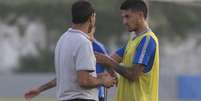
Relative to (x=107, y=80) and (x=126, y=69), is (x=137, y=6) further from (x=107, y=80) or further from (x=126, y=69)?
(x=107, y=80)

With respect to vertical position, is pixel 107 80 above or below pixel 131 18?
below

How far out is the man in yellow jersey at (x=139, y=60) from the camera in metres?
6.67

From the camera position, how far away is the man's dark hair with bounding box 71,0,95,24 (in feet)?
20.4

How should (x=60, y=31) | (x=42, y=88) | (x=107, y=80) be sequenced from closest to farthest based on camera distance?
(x=107, y=80), (x=42, y=88), (x=60, y=31)

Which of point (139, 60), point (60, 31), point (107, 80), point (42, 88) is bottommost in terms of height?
point (60, 31)

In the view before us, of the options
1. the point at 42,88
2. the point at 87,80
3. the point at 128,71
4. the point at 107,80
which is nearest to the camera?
the point at 87,80

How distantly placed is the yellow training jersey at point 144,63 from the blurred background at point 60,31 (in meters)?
20.3

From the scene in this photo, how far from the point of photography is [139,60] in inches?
262

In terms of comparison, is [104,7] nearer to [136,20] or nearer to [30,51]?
[30,51]

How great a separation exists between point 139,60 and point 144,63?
5 cm

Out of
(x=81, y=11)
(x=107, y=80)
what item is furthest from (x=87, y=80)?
(x=81, y=11)

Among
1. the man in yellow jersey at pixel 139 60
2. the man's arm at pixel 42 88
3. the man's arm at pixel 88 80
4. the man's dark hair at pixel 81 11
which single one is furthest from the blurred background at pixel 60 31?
the man's dark hair at pixel 81 11

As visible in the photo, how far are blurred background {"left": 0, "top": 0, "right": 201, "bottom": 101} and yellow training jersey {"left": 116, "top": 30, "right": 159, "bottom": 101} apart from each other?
66.8 ft

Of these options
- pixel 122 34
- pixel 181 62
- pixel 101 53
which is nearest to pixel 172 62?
pixel 181 62
